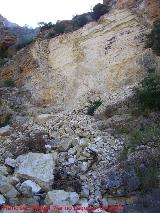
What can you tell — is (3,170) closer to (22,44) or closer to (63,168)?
(63,168)

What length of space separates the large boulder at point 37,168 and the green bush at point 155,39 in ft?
24.3

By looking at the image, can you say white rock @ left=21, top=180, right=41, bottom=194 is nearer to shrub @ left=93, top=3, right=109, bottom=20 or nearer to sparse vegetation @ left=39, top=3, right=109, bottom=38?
sparse vegetation @ left=39, top=3, right=109, bottom=38

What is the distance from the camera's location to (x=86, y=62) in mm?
18359

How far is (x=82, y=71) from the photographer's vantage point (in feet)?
59.0

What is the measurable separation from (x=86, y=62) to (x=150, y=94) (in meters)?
5.68

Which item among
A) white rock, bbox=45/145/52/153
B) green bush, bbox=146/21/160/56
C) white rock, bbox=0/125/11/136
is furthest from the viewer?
green bush, bbox=146/21/160/56

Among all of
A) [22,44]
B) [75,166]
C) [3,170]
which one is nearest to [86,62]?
[22,44]

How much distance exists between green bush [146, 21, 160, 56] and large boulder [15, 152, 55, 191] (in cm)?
740

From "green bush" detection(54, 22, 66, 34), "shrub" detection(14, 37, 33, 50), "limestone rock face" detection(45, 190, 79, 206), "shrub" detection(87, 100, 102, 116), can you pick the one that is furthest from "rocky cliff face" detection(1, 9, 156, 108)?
"limestone rock face" detection(45, 190, 79, 206)

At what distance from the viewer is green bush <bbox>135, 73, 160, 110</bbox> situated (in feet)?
43.2

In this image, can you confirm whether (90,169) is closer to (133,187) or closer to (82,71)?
(133,187)

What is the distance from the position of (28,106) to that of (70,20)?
25.1ft

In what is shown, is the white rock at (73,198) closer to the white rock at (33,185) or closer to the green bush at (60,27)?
the white rock at (33,185)

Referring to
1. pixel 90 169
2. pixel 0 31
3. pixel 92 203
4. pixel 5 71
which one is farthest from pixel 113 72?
pixel 0 31
